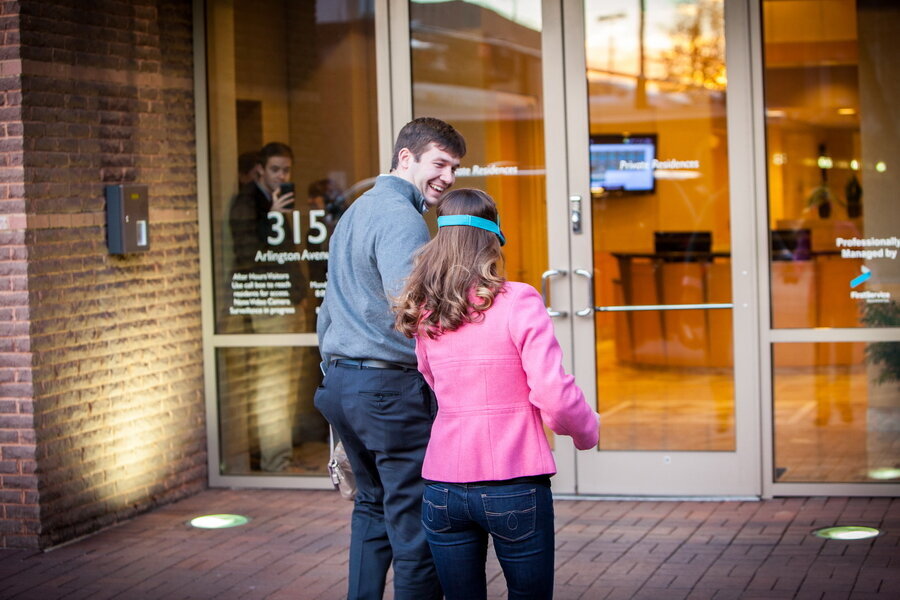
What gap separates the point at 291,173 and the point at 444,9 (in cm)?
128

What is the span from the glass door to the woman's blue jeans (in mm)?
3500

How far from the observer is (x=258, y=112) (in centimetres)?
726

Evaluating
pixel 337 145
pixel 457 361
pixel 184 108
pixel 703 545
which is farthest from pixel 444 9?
pixel 457 361

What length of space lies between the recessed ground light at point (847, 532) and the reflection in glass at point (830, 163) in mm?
1164

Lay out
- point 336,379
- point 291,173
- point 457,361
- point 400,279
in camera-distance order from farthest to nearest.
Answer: point 291,173 → point 336,379 → point 400,279 → point 457,361

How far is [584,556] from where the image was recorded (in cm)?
564

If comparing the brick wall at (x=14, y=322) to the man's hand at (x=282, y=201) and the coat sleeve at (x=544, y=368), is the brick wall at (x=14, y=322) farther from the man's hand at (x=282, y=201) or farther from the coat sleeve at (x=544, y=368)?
the coat sleeve at (x=544, y=368)

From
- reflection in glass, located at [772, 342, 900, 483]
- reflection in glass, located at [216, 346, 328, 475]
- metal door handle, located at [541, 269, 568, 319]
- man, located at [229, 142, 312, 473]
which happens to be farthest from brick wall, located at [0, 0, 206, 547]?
reflection in glass, located at [772, 342, 900, 483]

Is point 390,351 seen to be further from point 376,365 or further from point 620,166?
point 620,166

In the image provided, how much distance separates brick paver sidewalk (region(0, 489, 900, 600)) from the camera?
204 inches

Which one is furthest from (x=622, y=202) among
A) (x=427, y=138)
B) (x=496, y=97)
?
(x=427, y=138)

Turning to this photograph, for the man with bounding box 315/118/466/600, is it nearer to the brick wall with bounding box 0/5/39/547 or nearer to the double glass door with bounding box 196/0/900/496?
the brick wall with bounding box 0/5/39/547

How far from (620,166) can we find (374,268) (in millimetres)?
3070

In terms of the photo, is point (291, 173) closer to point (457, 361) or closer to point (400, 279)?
point (400, 279)
